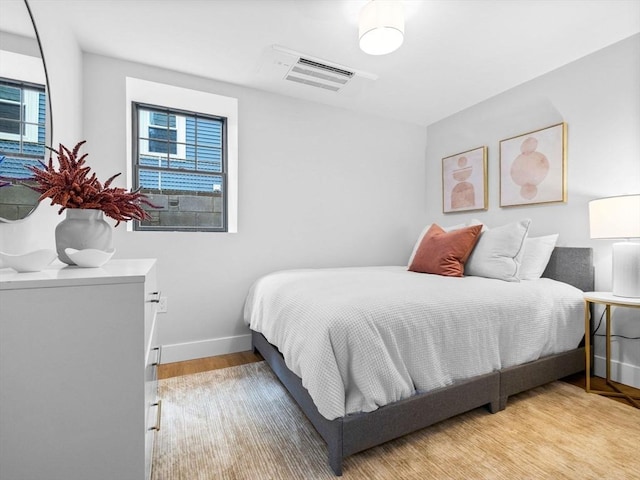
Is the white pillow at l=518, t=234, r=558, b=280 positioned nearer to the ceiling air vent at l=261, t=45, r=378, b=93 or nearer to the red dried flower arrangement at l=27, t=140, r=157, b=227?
the ceiling air vent at l=261, t=45, r=378, b=93

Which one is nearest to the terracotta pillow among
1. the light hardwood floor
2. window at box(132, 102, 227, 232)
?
the light hardwood floor

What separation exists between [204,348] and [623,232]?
3.09 metres

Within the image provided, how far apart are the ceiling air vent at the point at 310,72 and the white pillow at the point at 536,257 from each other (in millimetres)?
1916

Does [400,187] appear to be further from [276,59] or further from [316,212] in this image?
[276,59]

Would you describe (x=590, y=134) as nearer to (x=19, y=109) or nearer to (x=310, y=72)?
(x=310, y=72)

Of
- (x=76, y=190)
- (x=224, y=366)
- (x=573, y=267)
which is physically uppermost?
(x=76, y=190)

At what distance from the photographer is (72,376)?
0.84 metres

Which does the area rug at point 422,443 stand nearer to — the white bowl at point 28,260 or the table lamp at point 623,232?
the table lamp at point 623,232

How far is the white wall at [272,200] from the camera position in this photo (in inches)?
95.3

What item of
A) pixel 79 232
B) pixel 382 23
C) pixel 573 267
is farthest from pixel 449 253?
pixel 79 232

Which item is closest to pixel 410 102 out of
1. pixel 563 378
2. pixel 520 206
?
→ pixel 520 206

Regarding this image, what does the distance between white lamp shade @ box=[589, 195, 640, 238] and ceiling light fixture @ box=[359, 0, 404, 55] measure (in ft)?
5.43

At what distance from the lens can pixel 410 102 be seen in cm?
318

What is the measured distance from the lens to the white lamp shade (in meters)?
1.85
